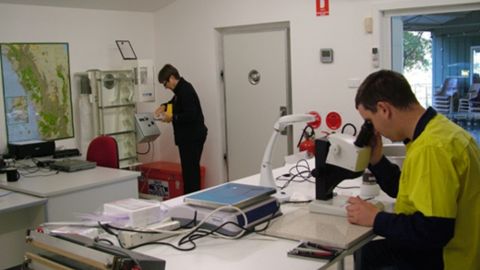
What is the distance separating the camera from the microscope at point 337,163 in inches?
86.0

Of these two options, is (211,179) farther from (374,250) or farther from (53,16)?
(374,250)

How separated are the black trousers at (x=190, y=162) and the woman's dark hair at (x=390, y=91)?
139 inches

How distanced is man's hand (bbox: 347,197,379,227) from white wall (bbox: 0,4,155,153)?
12.5 ft

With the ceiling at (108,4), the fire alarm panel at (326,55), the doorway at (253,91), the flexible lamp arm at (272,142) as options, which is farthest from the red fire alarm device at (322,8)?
the flexible lamp arm at (272,142)

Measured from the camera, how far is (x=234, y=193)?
2.27 m

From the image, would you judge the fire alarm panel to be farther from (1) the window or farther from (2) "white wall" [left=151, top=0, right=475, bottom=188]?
(1) the window

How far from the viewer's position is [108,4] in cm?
568

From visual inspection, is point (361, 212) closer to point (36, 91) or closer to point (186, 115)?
point (186, 115)

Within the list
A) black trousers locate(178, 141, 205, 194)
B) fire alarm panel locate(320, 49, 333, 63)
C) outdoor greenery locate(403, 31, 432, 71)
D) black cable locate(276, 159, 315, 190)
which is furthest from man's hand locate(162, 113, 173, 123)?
outdoor greenery locate(403, 31, 432, 71)

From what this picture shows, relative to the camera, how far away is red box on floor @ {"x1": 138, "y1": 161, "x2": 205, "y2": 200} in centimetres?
578

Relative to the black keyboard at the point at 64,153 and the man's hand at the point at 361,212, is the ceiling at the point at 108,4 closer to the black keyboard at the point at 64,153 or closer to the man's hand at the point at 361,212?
the black keyboard at the point at 64,153

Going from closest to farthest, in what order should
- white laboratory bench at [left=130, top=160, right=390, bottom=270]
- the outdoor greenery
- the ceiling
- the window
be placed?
white laboratory bench at [left=130, top=160, right=390, bottom=270] → the window → the outdoor greenery → the ceiling

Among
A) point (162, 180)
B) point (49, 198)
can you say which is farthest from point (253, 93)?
point (49, 198)

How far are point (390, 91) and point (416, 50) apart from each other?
3.03m
